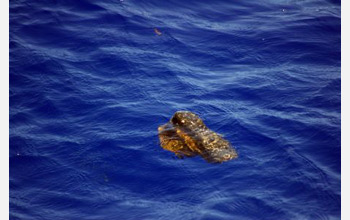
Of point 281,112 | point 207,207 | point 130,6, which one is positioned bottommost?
point 207,207

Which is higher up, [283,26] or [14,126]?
[283,26]

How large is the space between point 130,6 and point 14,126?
6764 mm

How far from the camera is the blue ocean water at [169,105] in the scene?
8.13 metres

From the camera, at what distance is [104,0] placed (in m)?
14.4

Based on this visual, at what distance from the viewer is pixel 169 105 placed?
35.0ft

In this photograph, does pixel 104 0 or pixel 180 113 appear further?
pixel 104 0

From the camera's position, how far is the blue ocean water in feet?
26.7

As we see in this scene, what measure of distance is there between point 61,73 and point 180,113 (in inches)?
166
